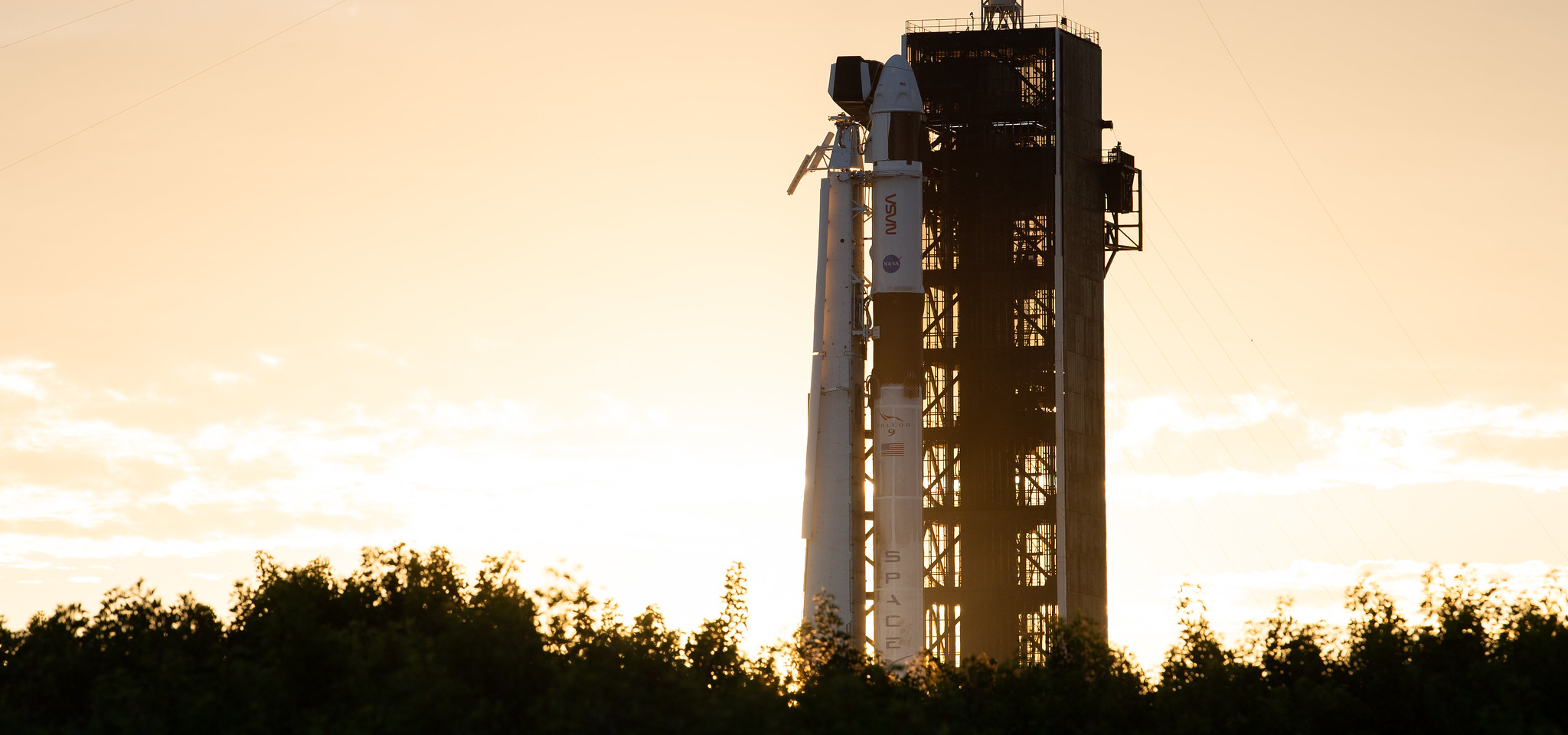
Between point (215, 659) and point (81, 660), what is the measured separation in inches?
162

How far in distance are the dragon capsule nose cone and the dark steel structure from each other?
1464 cm

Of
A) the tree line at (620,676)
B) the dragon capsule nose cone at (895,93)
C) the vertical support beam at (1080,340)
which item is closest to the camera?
the tree line at (620,676)

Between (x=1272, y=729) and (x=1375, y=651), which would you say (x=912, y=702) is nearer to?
(x=1272, y=729)

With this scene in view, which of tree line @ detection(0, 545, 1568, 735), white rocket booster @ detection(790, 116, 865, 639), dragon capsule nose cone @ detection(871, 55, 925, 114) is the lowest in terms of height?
tree line @ detection(0, 545, 1568, 735)

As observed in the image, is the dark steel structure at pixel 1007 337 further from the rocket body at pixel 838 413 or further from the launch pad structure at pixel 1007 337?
the rocket body at pixel 838 413

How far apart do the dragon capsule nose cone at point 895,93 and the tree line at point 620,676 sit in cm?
2081

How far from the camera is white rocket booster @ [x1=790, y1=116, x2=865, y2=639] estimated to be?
71.3 metres

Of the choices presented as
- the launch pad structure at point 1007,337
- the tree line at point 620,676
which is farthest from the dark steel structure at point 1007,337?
the tree line at point 620,676

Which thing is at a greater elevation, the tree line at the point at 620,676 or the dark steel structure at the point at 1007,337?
the dark steel structure at the point at 1007,337

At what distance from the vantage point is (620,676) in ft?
181

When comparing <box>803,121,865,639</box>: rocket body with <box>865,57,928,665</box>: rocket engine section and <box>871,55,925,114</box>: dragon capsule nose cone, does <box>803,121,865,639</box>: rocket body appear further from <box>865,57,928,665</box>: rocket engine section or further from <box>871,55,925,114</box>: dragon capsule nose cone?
<box>871,55,925,114</box>: dragon capsule nose cone

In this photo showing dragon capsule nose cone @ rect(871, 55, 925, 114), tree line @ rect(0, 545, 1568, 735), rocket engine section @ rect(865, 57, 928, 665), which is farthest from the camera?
dragon capsule nose cone @ rect(871, 55, 925, 114)

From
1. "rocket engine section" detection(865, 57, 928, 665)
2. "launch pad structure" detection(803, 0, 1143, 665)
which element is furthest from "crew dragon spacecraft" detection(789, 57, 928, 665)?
"launch pad structure" detection(803, 0, 1143, 665)

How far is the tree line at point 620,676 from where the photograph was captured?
168ft
